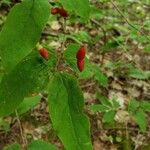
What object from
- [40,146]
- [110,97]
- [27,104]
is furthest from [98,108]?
[40,146]

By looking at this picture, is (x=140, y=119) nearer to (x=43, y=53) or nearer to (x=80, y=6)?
(x=43, y=53)

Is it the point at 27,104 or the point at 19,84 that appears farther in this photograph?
the point at 27,104

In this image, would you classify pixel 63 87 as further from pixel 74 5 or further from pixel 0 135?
pixel 0 135

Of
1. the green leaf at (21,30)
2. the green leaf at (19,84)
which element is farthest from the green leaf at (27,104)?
the green leaf at (21,30)

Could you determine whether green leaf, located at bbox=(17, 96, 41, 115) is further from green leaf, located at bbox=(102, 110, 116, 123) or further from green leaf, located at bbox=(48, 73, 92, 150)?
green leaf, located at bbox=(48, 73, 92, 150)

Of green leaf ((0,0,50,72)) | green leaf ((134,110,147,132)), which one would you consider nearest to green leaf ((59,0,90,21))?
green leaf ((0,0,50,72))

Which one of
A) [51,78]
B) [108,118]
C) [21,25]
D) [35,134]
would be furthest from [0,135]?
[21,25]
